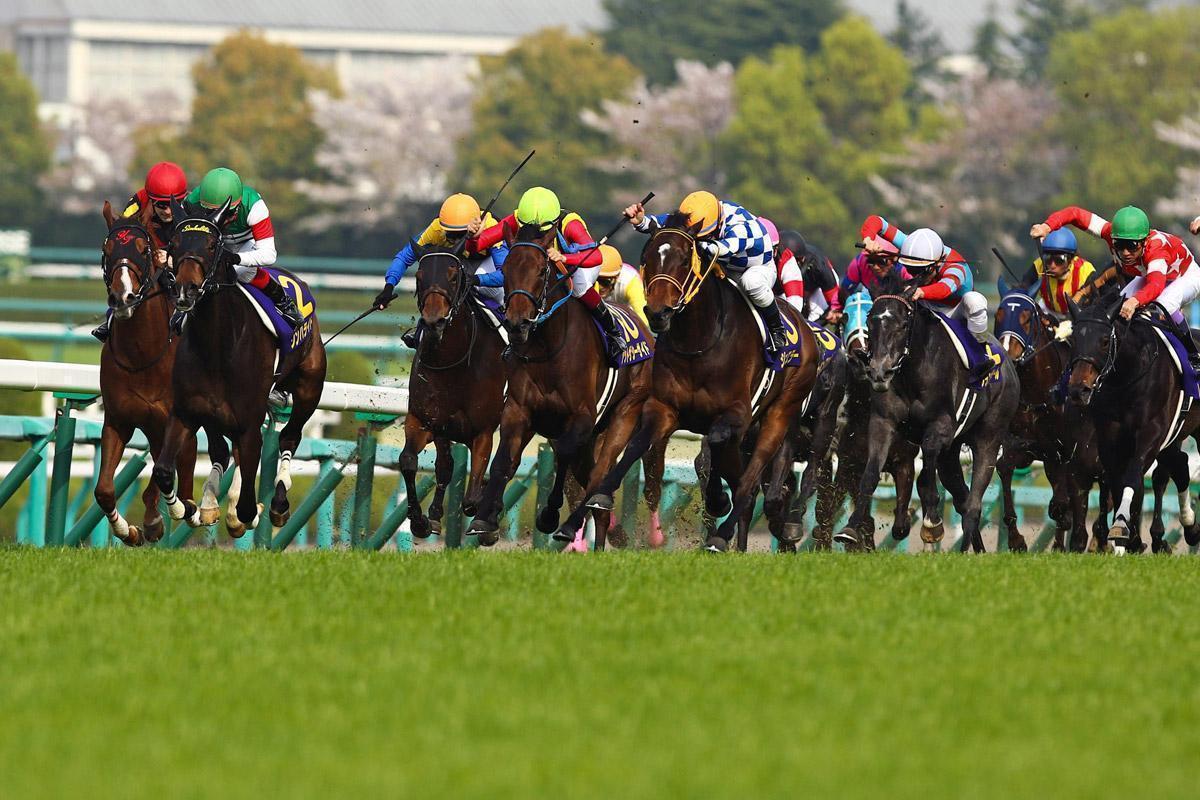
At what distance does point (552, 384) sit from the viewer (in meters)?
10.8

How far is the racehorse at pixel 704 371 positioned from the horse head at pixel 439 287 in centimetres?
88

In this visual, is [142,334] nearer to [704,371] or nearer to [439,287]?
[439,287]

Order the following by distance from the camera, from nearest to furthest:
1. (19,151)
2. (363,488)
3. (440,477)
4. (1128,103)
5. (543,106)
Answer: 1. (440,477)
2. (363,488)
3. (1128,103)
4. (543,106)
5. (19,151)

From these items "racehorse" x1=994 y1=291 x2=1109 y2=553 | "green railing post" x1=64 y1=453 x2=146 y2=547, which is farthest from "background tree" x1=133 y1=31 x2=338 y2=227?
"green railing post" x1=64 y1=453 x2=146 y2=547

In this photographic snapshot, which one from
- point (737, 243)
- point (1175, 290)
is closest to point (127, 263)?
point (737, 243)

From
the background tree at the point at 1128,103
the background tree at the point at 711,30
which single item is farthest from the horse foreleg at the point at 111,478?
A: the background tree at the point at 711,30

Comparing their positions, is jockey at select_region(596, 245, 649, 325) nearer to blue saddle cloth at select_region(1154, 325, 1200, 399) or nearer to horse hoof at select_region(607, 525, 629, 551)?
horse hoof at select_region(607, 525, 629, 551)

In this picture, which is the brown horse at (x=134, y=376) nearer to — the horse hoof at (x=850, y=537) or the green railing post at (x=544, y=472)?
the green railing post at (x=544, y=472)

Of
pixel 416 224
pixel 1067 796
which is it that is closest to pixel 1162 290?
pixel 1067 796

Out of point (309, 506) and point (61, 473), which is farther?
point (309, 506)

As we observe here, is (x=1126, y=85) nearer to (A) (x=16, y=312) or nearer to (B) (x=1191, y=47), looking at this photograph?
(B) (x=1191, y=47)

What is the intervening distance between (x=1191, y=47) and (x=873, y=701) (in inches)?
1719

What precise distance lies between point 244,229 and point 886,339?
122 inches

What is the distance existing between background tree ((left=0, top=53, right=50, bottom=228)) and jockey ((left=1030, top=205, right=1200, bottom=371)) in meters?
49.5
